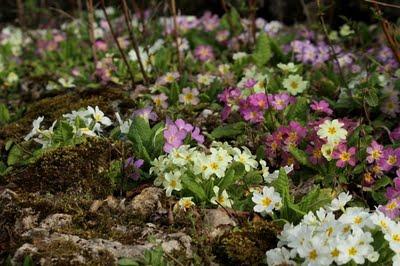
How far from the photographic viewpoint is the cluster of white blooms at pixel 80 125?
3.55 metres

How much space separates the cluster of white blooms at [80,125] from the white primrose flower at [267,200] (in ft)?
3.21

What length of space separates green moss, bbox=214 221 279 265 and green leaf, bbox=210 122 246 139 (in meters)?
0.98

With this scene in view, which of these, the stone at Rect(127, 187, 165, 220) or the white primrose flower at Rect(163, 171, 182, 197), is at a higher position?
the white primrose flower at Rect(163, 171, 182, 197)

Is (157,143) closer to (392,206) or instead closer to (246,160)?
(246,160)

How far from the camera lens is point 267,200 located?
303 centimetres

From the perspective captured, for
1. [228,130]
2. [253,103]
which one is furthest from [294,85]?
[228,130]

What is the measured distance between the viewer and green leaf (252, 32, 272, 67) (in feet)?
16.4

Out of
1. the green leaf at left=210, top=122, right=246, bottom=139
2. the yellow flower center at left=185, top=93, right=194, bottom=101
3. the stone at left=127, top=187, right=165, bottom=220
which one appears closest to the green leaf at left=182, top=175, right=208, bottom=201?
the stone at left=127, top=187, right=165, bottom=220

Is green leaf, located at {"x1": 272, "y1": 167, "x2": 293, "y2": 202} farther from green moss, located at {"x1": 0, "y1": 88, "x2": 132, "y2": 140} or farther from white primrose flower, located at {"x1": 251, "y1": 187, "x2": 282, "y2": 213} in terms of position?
green moss, located at {"x1": 0, "y1": 88, "x2": 132, "y2": 140}

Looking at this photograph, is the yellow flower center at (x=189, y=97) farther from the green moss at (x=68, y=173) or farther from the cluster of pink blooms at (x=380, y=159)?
the cluster of pink blooms at (x=380, y=159)

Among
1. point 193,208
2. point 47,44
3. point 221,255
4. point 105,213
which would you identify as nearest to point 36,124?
point 105,213

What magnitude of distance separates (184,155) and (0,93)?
2.43 m

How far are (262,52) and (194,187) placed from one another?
212cm

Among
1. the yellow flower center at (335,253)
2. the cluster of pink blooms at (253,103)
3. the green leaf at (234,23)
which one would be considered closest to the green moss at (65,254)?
the yellow flower center at (335,253)
